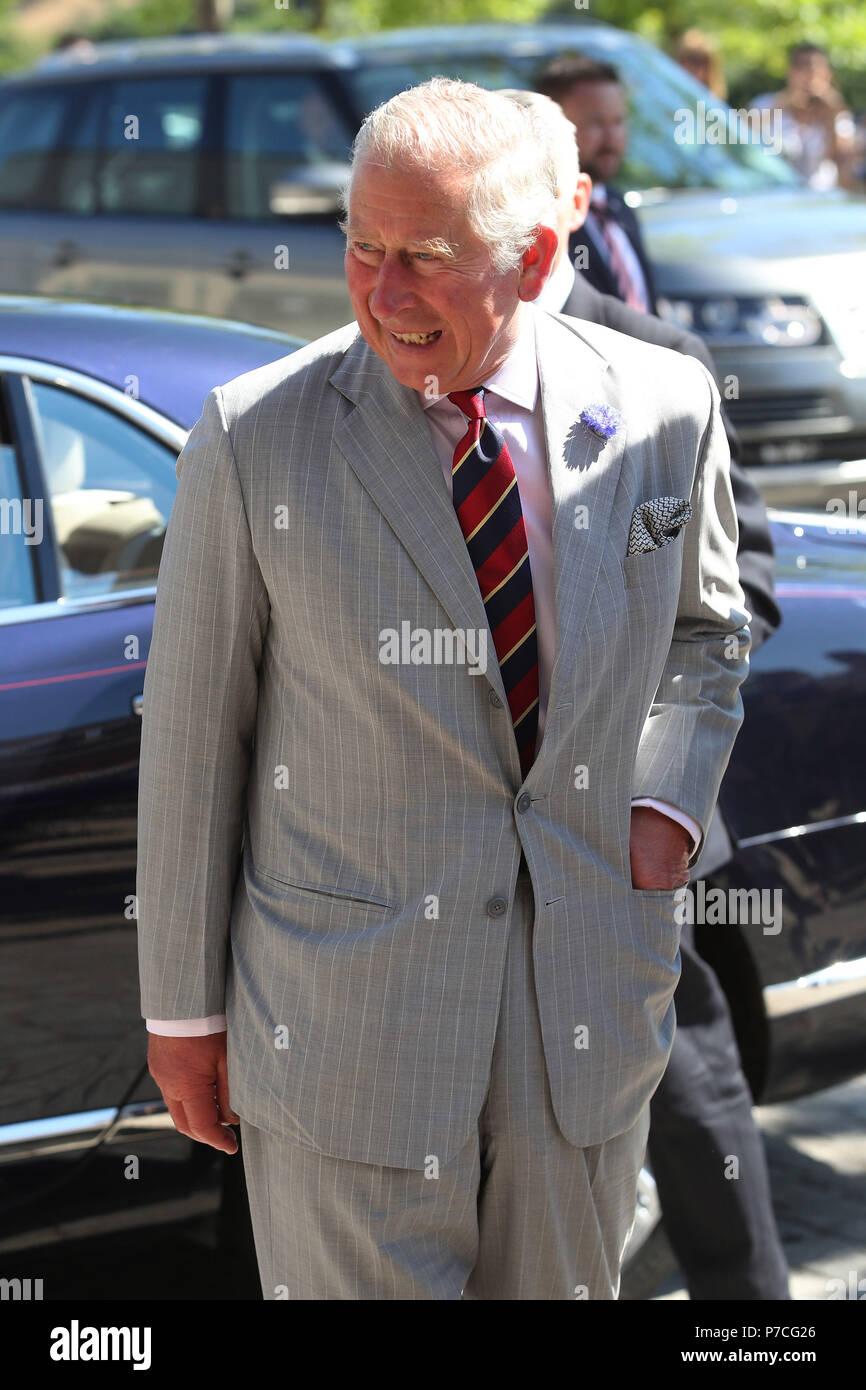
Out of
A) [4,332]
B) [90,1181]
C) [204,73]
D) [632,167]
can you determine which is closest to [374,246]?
[4,332]

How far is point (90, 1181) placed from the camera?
2.65m

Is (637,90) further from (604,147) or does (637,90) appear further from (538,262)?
(538,262)

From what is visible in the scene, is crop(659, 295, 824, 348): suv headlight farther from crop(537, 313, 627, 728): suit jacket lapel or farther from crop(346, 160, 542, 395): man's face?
crop(346, 160, 542, 395): man's face

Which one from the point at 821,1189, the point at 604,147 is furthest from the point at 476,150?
the point at 604,147

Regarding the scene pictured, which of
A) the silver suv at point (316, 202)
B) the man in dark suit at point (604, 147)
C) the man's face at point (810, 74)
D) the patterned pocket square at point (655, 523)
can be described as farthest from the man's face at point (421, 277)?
the man's face at point (810, 74)

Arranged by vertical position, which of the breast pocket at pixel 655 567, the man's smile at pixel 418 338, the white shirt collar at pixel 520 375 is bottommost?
the breast pocket at pixel 655 567

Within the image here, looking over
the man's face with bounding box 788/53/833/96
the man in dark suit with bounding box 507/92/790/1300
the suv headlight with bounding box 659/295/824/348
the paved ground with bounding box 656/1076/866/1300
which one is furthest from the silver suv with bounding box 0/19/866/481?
the man in dark suit with bounding box 507/92/790/1300

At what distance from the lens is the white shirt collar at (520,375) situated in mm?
2105

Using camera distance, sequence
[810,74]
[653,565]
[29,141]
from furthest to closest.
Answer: [810,74], [29,141], [653,565]

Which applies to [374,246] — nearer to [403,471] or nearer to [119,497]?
[403,471]

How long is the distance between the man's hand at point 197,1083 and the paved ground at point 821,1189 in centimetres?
149

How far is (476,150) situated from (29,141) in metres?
7.47

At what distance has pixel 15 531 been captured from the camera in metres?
2.81

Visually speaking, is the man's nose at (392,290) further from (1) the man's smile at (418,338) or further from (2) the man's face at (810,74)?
(2) the man's face at (810,74)
